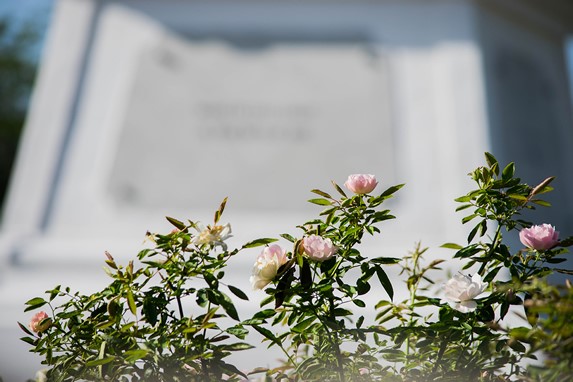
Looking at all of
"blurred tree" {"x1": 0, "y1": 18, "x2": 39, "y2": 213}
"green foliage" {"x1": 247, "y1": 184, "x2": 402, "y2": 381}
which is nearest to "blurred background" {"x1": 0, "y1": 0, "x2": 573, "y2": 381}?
"green foliage" {"x1": 247, "y1": 184, "x2": 402, "y2": 381}

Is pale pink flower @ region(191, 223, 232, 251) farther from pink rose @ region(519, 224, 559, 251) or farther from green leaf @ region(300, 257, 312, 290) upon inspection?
pink rose @ region(519, 224, 559, 251)

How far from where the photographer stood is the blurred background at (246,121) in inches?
148

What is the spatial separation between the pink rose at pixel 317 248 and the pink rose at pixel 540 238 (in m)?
0.31

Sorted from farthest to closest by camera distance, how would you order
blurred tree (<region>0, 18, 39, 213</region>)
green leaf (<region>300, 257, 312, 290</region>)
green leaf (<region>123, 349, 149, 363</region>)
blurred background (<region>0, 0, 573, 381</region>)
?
blurred tree (<region>0, 18, 39, 213</region>) → blurred background (<region>0, 0, 573, 381</region>) → green leaf (<region>300, 257, 312, 290</region>) → green leaf (<region>123, 349, 149, 363</region>)

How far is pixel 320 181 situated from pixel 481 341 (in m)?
2.86

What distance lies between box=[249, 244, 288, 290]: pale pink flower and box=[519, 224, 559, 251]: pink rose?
1.28 feet

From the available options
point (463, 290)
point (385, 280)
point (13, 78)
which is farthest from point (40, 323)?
point (13, 78)

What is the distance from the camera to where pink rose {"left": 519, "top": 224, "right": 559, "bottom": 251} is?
97cm

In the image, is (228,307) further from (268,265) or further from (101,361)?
(101,361)

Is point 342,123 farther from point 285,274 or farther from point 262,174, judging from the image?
point 285,274

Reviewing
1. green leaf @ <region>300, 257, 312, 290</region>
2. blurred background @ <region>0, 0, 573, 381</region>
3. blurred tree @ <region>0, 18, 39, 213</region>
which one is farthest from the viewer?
blurred tree @ <region>0, 18, 39, 213</region>

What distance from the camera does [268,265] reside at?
3.10 ft

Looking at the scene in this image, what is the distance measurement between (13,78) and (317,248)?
59.1ft

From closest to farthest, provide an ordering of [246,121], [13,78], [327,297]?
1. [327,297]
2. [246,121]
3. [13,78]
